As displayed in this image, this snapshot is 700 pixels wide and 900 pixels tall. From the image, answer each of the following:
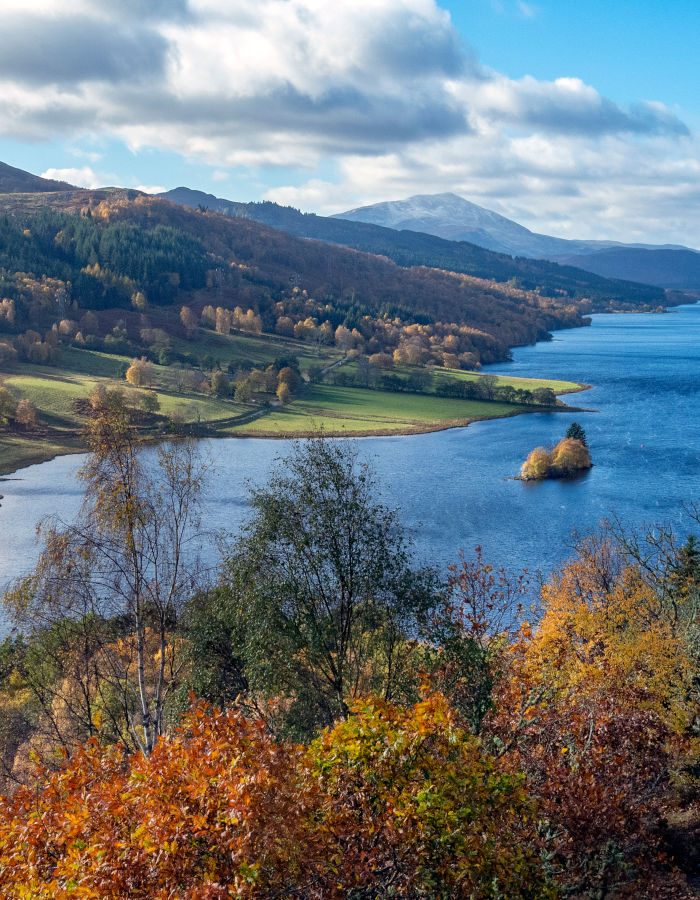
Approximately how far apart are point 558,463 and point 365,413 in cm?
4444

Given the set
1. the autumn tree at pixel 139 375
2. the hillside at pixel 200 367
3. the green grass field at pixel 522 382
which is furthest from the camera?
the green grass field at pixel 522 382

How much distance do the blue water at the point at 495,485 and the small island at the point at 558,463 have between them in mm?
1853

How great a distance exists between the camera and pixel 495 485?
82.2 m

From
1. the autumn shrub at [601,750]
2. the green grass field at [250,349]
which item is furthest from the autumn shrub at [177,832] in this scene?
the green grass field at [250,349]

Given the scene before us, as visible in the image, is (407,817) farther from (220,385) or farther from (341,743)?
(220,385)

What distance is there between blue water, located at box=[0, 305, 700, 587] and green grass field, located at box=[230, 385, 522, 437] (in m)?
5.17

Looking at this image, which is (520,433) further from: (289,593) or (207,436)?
(289,593)

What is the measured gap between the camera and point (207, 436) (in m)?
105

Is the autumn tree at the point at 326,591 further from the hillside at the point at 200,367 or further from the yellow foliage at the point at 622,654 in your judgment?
the hillside at the point at 200,367

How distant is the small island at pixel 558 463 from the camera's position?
8581 centimetres

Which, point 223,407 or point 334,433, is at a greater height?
point 223,407

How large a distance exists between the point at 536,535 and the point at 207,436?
184 feet

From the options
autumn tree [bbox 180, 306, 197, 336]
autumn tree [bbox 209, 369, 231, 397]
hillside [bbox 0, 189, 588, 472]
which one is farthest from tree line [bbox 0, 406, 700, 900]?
autumn tree [bbox 180, 306, 197, 336]

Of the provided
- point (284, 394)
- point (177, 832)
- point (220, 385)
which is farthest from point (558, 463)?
point (177, 832)
